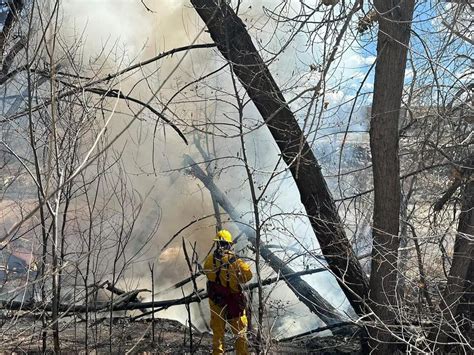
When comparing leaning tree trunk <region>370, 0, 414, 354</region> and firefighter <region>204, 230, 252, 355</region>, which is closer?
leaning tree trunk <region>370, 0, 414, 354</region>

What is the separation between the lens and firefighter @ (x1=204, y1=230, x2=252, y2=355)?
21.1 feet

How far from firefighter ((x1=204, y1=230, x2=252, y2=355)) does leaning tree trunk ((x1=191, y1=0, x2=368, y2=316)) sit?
1.03 metres

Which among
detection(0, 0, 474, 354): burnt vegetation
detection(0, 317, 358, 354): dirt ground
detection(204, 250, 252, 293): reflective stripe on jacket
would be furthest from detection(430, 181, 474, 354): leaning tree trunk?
detection(204, 250, 252, 293): reflective stripe on jacket

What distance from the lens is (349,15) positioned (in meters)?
5.11

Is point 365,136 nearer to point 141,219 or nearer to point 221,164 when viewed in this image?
point 221,164

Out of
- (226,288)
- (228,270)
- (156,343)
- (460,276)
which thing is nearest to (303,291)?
(226,288)

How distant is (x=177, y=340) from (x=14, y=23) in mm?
4731

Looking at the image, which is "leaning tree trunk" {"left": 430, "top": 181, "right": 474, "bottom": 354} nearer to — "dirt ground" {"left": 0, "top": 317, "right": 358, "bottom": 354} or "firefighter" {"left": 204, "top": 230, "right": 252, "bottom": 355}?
"dirt ground" {"left": 0, "top": 317, "right": 358, "bottom": 354}

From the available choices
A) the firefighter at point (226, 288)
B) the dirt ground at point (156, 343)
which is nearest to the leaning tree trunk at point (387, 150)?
the dirt ground at point (156, 343)

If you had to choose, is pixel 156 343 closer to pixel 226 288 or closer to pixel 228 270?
pixel 226 288

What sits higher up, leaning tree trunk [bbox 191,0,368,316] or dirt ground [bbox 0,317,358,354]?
leaning tree trunk [bbox 191,0,368,316]

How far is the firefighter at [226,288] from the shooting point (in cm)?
643

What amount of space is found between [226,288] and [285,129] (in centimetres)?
212

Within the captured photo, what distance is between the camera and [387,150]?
19.1 feet
